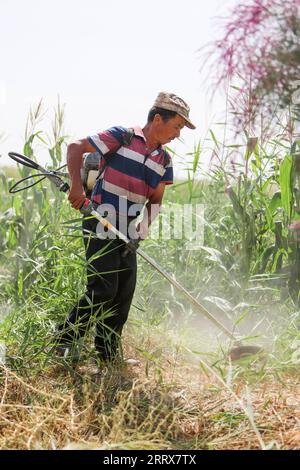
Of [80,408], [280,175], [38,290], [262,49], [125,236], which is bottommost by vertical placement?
[80,408]

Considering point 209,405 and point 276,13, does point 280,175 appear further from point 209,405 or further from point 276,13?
point 209,405

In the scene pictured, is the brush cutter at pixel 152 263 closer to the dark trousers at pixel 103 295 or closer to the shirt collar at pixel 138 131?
the dark trousers at pixel 103 295

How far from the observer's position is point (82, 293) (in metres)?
3.39

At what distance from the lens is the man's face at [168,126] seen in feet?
10.2

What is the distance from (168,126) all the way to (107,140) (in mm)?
286

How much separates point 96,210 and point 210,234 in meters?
1.28

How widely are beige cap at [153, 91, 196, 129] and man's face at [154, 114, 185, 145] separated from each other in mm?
27

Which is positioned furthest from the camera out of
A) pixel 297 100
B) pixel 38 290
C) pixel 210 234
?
pixel 210 234

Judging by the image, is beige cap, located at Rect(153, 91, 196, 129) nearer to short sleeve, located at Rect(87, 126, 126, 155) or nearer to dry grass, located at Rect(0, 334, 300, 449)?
short sleeve, located at Rect(87, 126, 126, 155)

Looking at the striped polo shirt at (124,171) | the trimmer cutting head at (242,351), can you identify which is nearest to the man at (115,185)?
the striped polo shirt at (124,171)

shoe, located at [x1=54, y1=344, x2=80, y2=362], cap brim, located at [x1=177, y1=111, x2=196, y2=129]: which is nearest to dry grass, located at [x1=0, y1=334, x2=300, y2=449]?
shoe, located at [x1=54, y1=344, x2=80, y2=362]

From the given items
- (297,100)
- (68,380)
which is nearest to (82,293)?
(68,380)

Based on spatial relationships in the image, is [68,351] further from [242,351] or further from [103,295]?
[242,351]

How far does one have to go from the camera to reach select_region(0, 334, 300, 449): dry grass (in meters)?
2.46
